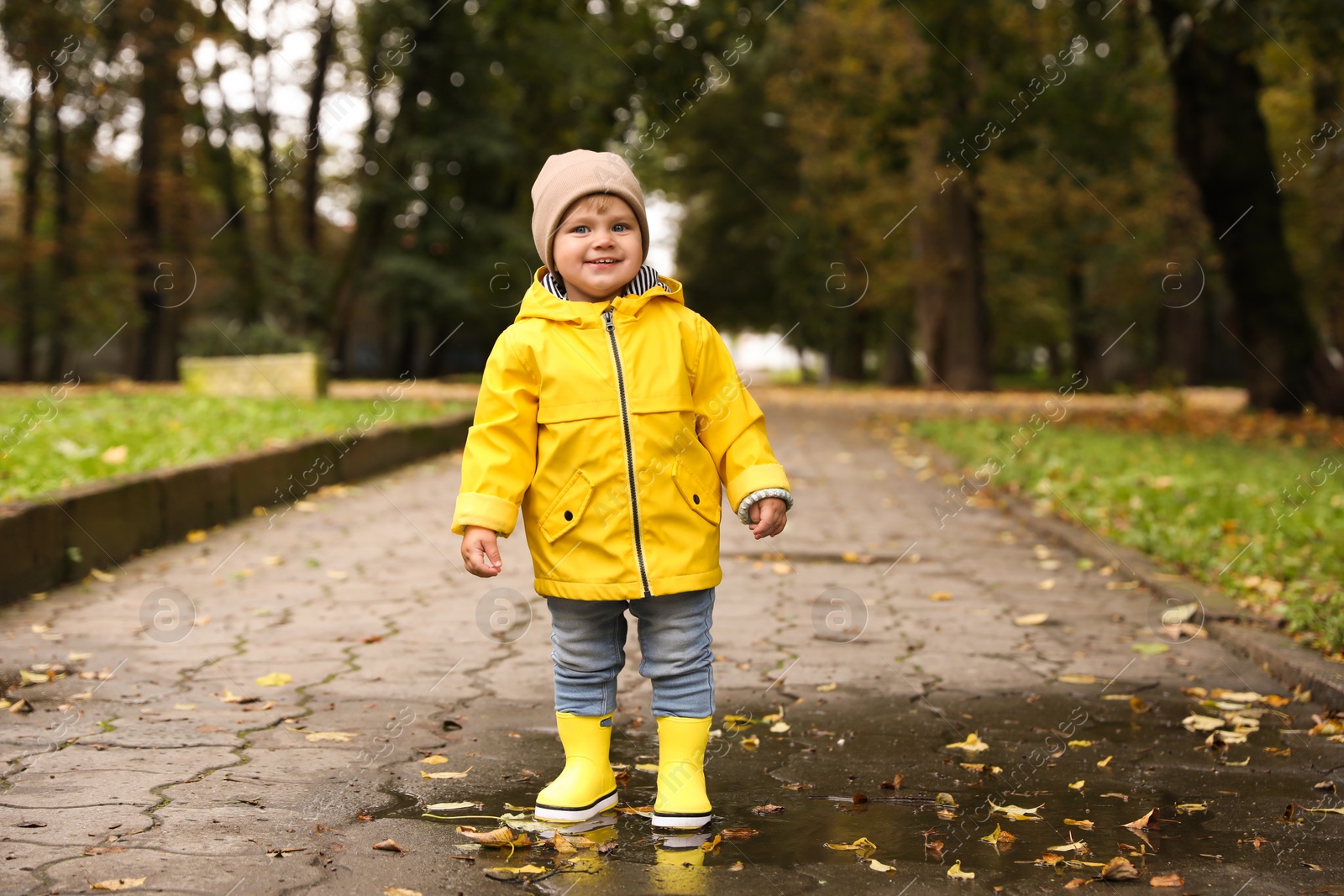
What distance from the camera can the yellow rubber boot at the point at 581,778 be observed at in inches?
130

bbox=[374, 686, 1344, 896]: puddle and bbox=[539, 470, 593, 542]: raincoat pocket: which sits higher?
bbox=[539, 470, 593, 542]: raincoat pocket

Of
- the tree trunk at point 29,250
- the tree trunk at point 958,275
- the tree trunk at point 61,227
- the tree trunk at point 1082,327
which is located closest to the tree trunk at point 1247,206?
the tree trunk at point 958,275

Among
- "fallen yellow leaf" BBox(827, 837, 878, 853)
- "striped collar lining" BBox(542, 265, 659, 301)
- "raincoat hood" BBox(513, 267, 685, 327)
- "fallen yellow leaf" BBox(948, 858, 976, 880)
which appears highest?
"striped collar lining" BBox(542, 265, 659, 301)

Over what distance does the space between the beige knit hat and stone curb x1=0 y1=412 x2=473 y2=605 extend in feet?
11.8

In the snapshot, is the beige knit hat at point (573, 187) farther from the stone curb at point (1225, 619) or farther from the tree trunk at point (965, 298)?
the tree trunk at point (965, 298)

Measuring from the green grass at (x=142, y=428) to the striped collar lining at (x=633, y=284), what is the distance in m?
3.98

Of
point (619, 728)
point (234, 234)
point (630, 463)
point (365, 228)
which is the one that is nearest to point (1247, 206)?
point (619, 728)

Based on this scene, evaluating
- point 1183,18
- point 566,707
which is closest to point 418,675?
point 566,707

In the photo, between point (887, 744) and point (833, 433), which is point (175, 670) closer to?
point (887, 744)

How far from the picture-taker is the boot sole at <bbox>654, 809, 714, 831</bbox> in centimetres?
324

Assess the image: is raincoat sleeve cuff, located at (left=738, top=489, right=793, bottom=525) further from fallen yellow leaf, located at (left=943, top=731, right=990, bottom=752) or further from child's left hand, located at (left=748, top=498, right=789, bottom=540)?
fallen yellow leaf, located at (left=943, top=731, right=990, bottom=752)

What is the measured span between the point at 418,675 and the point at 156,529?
3376 mm

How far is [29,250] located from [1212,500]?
81.4 feet

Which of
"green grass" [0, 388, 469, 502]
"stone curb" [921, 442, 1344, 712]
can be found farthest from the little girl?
"green grass" [0, 388, 469, 502]
